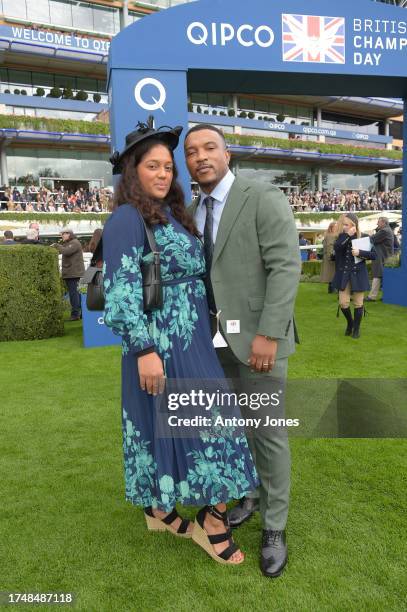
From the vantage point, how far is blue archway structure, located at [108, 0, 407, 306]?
5.61 meters

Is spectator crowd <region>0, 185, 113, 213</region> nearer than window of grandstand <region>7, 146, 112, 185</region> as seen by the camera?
Yes

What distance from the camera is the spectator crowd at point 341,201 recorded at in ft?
122

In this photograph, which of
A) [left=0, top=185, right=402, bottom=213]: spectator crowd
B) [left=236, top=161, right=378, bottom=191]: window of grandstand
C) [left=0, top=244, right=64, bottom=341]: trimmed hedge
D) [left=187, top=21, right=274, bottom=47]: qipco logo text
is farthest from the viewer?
[left=236, top=161, right=378, bottom=191]: window of grandstand

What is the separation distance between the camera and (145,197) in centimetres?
219

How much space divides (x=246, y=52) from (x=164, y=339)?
4.96m

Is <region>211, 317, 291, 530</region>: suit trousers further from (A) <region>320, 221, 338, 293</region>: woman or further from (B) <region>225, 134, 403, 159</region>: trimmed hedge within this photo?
(B) <region>225, 134, 403, 159</region>: trimmed hedge

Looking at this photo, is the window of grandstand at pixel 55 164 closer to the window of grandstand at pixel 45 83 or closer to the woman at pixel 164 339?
the window of grandstand at pixel 45 83

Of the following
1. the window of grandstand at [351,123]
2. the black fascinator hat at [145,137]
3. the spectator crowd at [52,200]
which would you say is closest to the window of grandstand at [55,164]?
the spectator crowd at [52,200]

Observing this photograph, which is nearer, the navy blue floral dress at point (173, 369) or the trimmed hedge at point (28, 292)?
the navy blue floral dress at point (173, 369)

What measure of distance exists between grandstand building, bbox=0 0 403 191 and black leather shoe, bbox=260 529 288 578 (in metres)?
29.5

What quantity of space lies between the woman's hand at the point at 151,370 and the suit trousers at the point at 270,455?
0.38 metres

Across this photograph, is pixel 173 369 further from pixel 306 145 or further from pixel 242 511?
pixel 306 145

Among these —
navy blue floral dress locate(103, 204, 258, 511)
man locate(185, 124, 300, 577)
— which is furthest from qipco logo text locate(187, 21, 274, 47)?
navy blue floral dress locate(103, 204, 258, 511)

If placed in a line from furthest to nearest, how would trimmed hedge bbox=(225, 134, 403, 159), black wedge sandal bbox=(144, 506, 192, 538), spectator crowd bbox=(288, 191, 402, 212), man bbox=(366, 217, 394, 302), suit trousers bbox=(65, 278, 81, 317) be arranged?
spectator crowd bbox=(288, 191, 402, 212), trimmed hedge bbox=(225, 134, 403, 159), man bbox=(366, 217, 394, 302), suit trousers bbox=(65, 278, 81, 317), black wedge sandal bbox=(144, 506, 192, 538)
